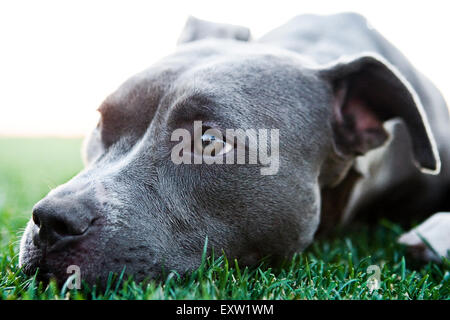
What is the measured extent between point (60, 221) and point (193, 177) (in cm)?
64

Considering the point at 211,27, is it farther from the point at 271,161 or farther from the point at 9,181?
the point at 9,181

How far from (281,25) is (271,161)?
2.09 meters

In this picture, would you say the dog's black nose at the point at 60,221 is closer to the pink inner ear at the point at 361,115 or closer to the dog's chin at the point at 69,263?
the dog's chin at the point at 69,263

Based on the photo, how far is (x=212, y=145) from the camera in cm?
234

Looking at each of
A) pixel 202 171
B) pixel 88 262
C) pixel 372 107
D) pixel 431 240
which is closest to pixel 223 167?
pixel 202 171

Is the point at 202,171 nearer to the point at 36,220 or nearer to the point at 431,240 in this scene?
the point at 36,220

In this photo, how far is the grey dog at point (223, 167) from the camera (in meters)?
1.96

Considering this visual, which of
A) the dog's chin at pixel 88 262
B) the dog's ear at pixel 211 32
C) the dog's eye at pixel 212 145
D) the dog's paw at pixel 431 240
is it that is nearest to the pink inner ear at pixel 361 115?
the dog's paw at pixel 431 240

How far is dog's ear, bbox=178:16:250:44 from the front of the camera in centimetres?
368

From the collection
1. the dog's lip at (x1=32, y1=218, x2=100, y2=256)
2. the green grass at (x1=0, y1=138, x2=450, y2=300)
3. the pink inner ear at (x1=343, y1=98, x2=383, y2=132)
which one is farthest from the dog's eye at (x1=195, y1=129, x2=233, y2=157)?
the pink inner ear at (x1=343, y1=98, x2=383, y2=132)

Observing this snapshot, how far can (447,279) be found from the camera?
2381 mm

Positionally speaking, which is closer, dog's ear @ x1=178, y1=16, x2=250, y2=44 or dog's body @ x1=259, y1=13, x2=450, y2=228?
dog's body @ x1=259, y1=13, x2=450, y2=228

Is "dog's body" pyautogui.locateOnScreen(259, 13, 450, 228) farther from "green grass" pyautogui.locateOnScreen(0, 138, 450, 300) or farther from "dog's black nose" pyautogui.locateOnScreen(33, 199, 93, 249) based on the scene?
"dog's black nose" pyautogui.locateOnScreen(33, 199, 93, 249)

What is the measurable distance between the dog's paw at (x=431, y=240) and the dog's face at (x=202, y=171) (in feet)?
1.69
